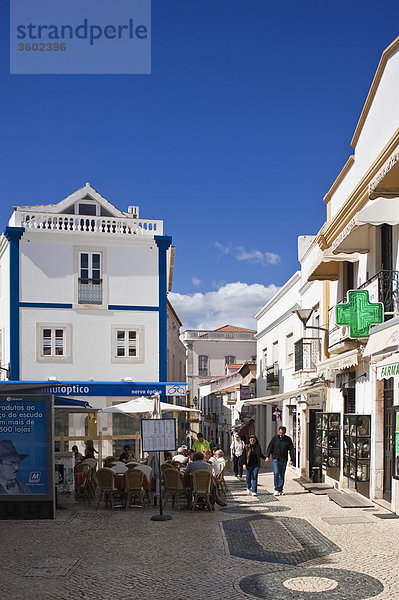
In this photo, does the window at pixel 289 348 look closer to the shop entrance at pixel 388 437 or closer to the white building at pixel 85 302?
the white building at pixel 85 302

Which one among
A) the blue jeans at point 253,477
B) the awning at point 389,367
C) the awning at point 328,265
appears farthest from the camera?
the awning at point 328,265

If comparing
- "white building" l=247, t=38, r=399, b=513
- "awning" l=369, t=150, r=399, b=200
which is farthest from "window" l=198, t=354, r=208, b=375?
"awning" l=369, t=150, r=399, b=200

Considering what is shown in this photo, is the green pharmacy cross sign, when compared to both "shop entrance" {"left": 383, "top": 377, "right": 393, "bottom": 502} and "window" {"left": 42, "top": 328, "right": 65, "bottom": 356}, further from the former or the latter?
"window" {"left": 42, "top": 328, "right": 65, "bottom": 356}

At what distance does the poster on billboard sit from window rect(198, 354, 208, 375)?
51.1 m

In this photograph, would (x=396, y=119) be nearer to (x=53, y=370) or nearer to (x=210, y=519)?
(x=210, y=519)

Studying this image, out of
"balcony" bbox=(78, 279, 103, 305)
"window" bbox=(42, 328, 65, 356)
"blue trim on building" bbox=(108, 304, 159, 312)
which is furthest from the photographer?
"blue trim on building" bbox=(108, 304, 159, 312)

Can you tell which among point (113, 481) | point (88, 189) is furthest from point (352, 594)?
point (88, 189)

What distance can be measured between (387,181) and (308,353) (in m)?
9.39

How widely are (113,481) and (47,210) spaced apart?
56.3 ft

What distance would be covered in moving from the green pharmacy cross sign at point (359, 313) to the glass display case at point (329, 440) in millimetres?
2810

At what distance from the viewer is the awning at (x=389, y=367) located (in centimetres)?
1096

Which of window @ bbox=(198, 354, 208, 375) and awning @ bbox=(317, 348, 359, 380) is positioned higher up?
awning @ bbox=(317, 348, 359, 380)

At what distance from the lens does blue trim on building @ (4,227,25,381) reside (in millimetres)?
25531

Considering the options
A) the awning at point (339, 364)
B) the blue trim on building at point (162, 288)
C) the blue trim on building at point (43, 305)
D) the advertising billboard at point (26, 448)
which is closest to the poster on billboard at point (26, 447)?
the advertising billboard at point (26, 448)
